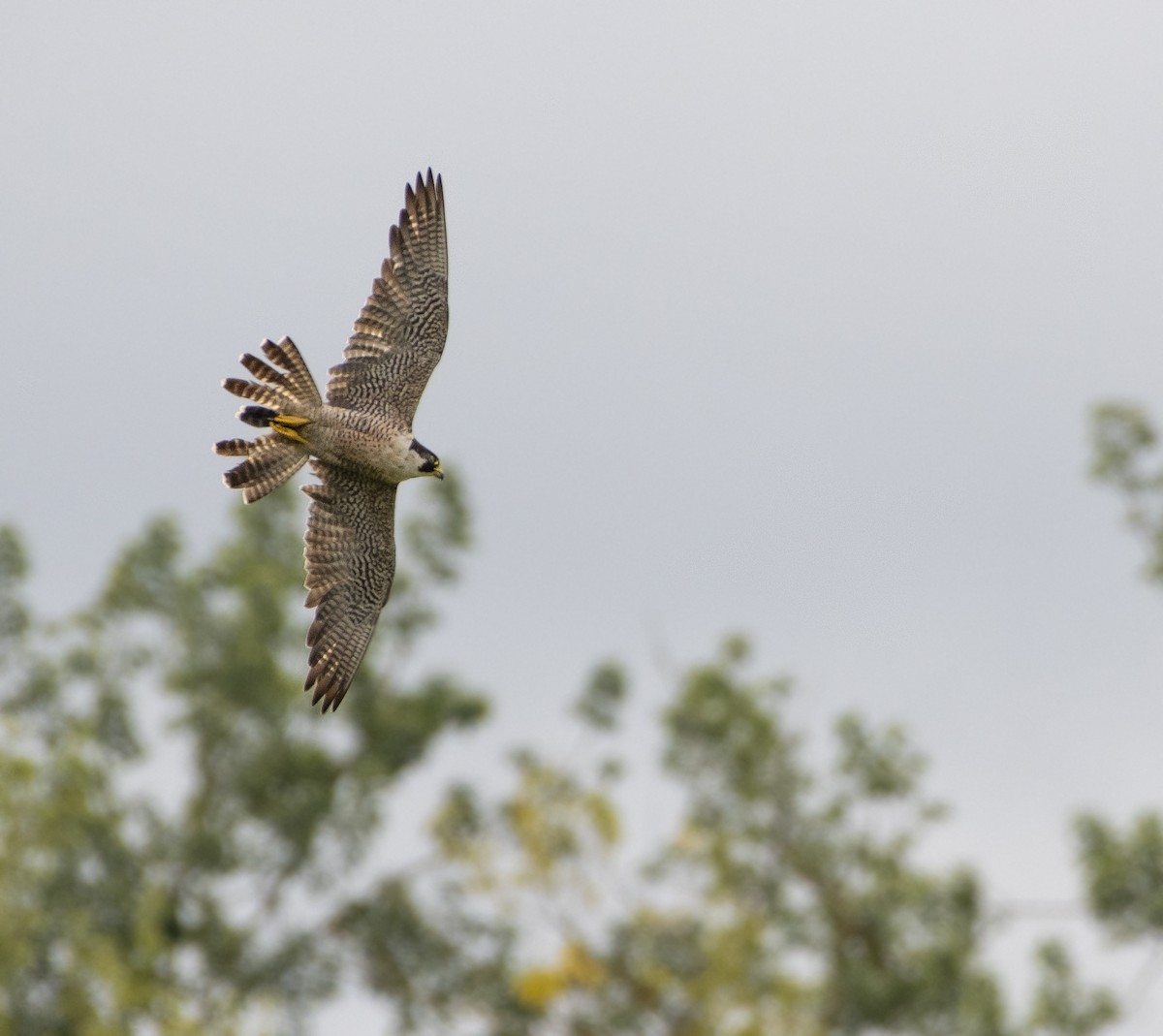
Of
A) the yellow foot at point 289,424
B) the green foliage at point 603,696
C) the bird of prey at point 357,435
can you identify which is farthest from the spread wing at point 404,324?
the green foliage at point 603,696

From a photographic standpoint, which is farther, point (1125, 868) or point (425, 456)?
point (1125, 868)

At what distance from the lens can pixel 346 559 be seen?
56.9 ft

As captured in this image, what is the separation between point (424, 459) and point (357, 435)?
466 mm

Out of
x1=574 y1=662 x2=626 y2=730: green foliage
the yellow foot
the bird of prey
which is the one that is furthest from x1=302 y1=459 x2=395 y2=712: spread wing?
x1=574 y1=662 x2=626 y2=730: green foliage

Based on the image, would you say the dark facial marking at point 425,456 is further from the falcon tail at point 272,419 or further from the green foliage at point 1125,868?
the green foliage at point 1125,868

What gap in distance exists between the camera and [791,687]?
36.7 meters

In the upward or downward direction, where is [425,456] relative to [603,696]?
downward

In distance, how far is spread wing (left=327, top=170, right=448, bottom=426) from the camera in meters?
17.1

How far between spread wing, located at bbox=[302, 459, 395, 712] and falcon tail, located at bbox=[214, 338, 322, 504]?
0.36 metres

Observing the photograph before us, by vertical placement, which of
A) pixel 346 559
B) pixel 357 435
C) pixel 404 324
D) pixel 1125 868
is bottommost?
pixel 346 559

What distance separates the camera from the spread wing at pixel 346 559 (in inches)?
674

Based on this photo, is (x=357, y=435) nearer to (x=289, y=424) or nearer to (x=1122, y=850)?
(x=289, y=424)

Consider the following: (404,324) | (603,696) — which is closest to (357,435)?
(404,324)

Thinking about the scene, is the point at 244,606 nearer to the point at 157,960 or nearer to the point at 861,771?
the point at 157,960
